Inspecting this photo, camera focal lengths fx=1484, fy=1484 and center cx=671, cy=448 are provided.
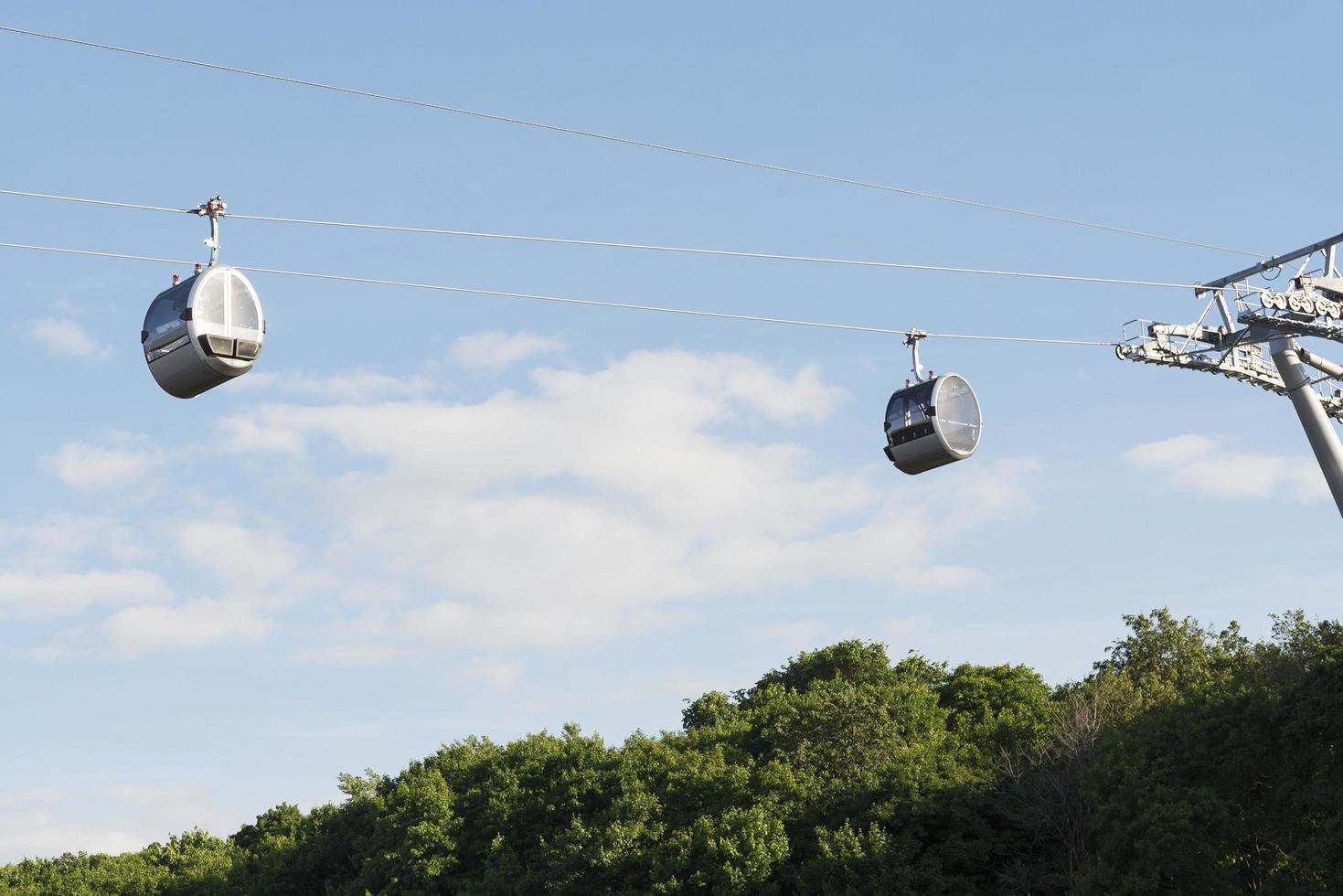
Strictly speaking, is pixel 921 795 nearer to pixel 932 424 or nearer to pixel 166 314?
pixel 932 424

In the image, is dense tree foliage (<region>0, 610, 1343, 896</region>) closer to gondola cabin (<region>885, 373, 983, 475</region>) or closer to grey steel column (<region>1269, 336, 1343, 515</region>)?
grey steel column (<region>1269, 336, 1343, 515</region>)

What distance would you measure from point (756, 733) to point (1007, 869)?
10.5m

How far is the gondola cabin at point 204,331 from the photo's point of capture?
15.0m

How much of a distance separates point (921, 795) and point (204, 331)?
29.5 meters

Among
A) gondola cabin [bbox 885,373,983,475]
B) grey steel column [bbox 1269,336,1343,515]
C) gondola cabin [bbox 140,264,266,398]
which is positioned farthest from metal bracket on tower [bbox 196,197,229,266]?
grey steel column [bbox 1269,336,1343,515]

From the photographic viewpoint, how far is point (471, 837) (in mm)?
47406

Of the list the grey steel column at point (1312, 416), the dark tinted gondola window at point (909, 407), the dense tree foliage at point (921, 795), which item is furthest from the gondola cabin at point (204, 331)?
A: the dense tree foliage at point (921, 795)

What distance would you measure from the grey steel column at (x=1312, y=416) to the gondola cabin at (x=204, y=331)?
69.5ft

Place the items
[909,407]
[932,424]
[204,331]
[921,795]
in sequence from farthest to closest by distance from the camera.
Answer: [921,795] → [909,407] → [932,424] → [204,331]

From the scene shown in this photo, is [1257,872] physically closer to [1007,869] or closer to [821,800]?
[1007,869]

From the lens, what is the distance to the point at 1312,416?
2962 cm

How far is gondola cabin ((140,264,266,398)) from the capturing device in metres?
15.0

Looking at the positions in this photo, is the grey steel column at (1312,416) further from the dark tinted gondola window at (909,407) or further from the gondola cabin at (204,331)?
the gondola cabin at (204,331)

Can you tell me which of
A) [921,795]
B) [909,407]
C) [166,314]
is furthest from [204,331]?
[921,795]
